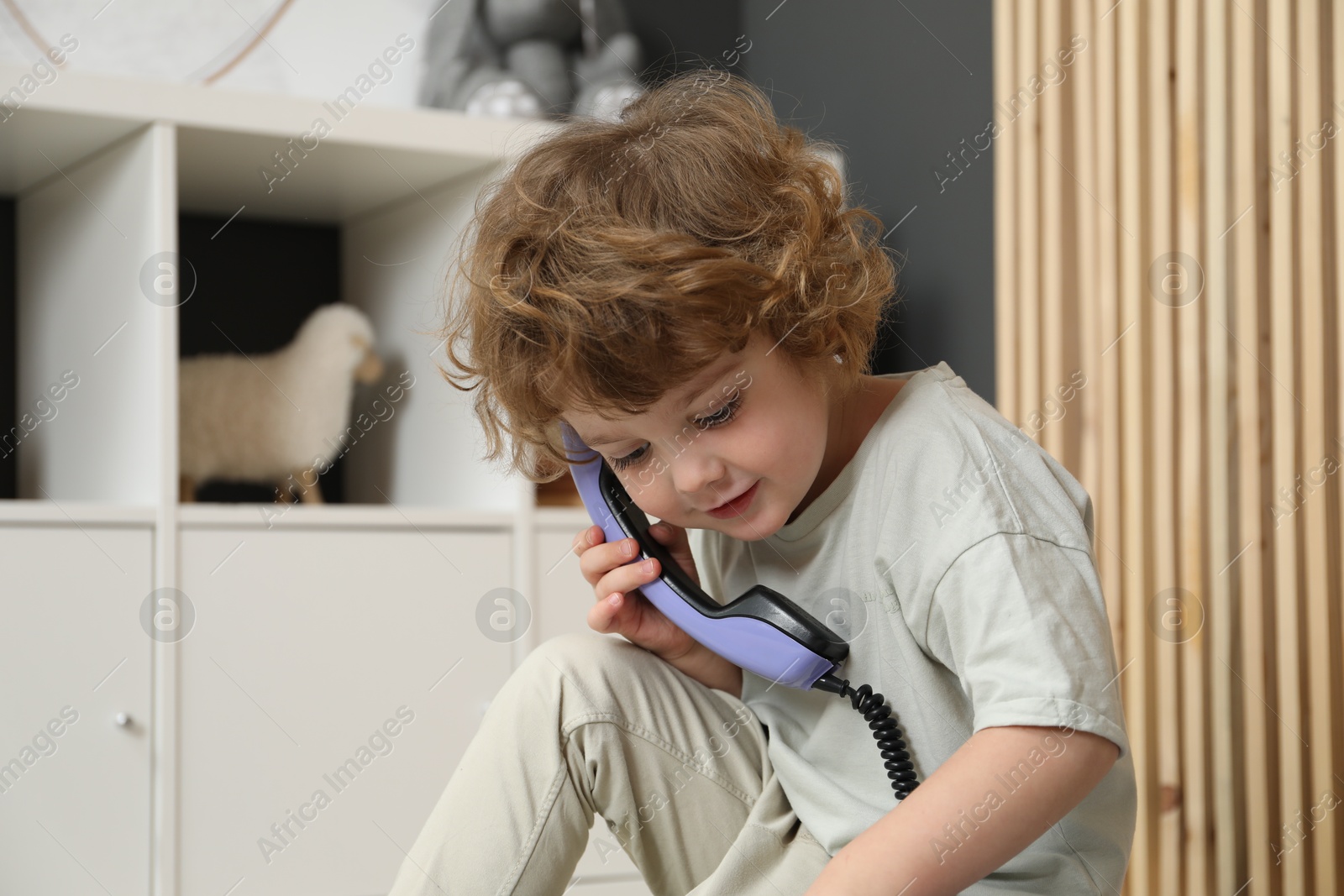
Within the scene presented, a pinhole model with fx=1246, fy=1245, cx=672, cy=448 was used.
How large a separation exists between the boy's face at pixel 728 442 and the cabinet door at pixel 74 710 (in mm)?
793

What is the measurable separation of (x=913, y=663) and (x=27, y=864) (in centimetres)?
104

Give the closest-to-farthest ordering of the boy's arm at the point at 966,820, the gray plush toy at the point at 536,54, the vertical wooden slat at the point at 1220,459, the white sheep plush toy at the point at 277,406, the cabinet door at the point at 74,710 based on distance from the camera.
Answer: the boy's arm at the point at 966,820 → the vertical wooden slat at the point at 1220,459 → the cabinet door at the point at 74,710 → the white sheep plush toy at the point at 277,406 → the gray plush toy at the point at 536,54

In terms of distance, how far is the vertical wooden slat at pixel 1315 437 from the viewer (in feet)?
3.62

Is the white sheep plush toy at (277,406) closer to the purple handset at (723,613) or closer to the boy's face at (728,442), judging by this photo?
the purple handset at (723,613)

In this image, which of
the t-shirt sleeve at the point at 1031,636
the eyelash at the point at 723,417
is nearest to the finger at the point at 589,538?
the eyelash at the point at 723,417

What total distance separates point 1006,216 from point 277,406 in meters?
0.96

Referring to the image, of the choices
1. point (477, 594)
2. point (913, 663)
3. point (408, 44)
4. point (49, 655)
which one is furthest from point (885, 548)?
point (408, 44)

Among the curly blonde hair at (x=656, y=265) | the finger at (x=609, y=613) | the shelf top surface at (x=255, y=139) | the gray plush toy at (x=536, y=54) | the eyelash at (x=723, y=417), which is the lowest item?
the finger at (x=609, y=613)

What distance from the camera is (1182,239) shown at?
124 cm

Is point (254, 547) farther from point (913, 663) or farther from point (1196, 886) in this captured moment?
point (1196, 886)

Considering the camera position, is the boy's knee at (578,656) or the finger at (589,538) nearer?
the boy's knee at (578,656)

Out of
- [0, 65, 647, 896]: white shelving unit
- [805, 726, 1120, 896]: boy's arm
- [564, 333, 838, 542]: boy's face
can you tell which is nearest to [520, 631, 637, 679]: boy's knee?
[564, 333, 838, 542]: boy's face

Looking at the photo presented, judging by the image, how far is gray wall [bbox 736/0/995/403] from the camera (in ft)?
5.49

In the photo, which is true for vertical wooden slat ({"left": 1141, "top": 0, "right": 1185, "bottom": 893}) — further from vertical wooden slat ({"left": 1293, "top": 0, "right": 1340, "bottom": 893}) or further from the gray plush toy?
A: the gray plush toy
